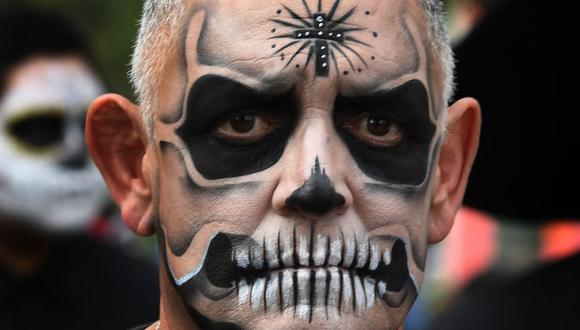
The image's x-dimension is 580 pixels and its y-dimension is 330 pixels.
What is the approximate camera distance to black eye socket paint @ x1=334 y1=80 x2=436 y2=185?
3291 millimetres

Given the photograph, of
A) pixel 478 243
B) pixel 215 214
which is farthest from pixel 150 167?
pixel 478 243

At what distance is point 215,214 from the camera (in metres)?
3.29

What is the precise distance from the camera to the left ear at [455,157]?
361 centimetres

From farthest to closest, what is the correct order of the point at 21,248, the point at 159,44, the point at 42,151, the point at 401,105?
the point at 21,248
the point at 42,151
the point at 159,44
the point at 401,105

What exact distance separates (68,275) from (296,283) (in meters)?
3.79

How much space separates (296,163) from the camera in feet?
10.5

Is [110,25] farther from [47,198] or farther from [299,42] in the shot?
[299,42]

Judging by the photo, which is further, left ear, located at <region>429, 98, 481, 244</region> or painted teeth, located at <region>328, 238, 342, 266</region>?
left ear, located at <region>429, 98, 481, 244</region>

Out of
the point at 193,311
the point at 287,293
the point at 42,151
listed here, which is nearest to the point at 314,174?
the point at 287,293

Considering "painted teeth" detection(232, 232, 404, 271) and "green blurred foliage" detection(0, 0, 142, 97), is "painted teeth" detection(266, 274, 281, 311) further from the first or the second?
"green blurred foliage" detection(0, 0, 142, 97)

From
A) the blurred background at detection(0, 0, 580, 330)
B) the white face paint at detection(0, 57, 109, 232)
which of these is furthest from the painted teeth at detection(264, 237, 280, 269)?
the white face paint at detection(0, 57, 109, 232)

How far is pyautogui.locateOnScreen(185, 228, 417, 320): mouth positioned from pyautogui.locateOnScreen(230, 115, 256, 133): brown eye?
24 centimetres

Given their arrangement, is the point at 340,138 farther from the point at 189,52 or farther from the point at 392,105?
the point at 189,52

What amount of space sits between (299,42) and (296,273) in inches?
20.3
